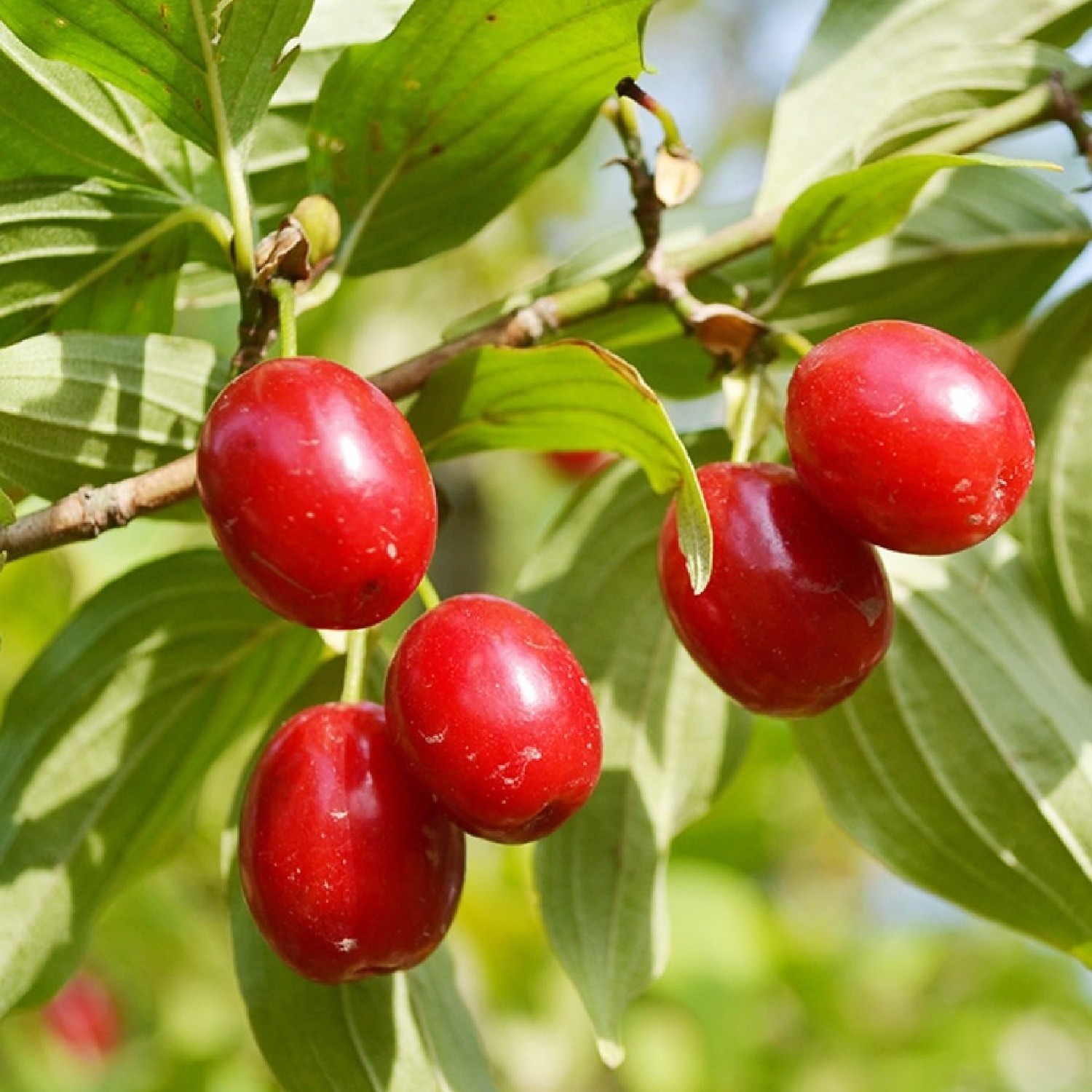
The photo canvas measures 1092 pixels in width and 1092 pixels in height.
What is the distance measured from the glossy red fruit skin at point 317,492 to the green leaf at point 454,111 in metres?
0.32

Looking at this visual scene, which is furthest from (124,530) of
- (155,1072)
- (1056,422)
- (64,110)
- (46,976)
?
(1056,422)

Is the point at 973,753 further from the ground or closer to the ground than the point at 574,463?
further from the ground


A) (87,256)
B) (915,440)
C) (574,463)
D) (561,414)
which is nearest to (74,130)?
(87,256)

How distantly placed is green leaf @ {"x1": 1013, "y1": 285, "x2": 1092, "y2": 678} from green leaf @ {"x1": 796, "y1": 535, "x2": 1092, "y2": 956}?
0.24 feet

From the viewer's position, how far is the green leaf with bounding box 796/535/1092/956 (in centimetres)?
131

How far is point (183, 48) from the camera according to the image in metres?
1.01

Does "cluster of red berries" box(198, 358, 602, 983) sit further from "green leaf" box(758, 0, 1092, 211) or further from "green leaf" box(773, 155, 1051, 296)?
"green leaf" box(758, 0, 1092, 211)

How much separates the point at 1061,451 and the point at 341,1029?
0.92 meters

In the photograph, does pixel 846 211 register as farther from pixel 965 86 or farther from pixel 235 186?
pixel 235 186

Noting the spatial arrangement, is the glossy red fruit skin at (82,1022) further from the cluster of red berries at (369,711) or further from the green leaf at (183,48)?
the green leaf at (183,48)

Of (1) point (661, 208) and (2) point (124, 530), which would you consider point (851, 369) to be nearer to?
(1) point (661, 208)

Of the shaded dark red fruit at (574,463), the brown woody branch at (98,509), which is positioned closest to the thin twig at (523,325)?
the brown woody branch at (98,509)

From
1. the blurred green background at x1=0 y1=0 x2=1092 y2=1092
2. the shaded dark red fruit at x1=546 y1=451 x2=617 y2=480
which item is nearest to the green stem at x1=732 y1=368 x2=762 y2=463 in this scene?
the blurred green background at x1=0 y1=0 x2=1092 y2=1092

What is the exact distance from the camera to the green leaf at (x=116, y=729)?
127cm
